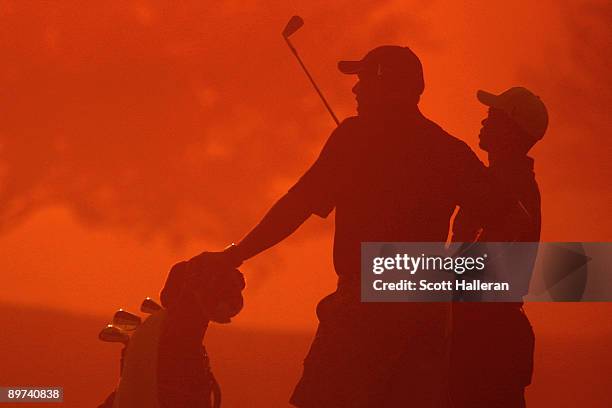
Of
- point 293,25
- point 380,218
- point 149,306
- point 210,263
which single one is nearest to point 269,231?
point 210,263

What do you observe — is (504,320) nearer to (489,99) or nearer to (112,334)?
(489,99)

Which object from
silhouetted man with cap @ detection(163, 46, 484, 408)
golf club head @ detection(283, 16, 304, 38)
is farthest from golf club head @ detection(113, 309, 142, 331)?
golf club head @ detection(283, 16, 304, 38)

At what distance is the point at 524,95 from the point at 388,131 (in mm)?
1012

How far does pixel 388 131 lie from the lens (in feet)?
7.38

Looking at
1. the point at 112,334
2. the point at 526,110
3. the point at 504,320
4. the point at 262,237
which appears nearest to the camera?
the point at 262,237

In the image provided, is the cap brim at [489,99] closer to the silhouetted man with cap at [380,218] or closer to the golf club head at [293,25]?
the golf club head at [293,25]

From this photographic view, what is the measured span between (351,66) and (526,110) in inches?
40.9

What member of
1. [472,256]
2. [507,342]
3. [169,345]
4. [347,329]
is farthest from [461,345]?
[169,345]

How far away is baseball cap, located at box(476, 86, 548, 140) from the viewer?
3.11 meters

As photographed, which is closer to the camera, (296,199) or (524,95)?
(296,199)

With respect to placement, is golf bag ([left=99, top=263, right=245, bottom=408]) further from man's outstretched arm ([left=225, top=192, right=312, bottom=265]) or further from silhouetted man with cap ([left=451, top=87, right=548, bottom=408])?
silhouetted man with cap ([left=451, top=87, right=548, bottom=408])

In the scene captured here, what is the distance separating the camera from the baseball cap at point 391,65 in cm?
222

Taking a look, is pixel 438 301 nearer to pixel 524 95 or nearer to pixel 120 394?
pixel 120 394

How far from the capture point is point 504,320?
3006 millimetres
